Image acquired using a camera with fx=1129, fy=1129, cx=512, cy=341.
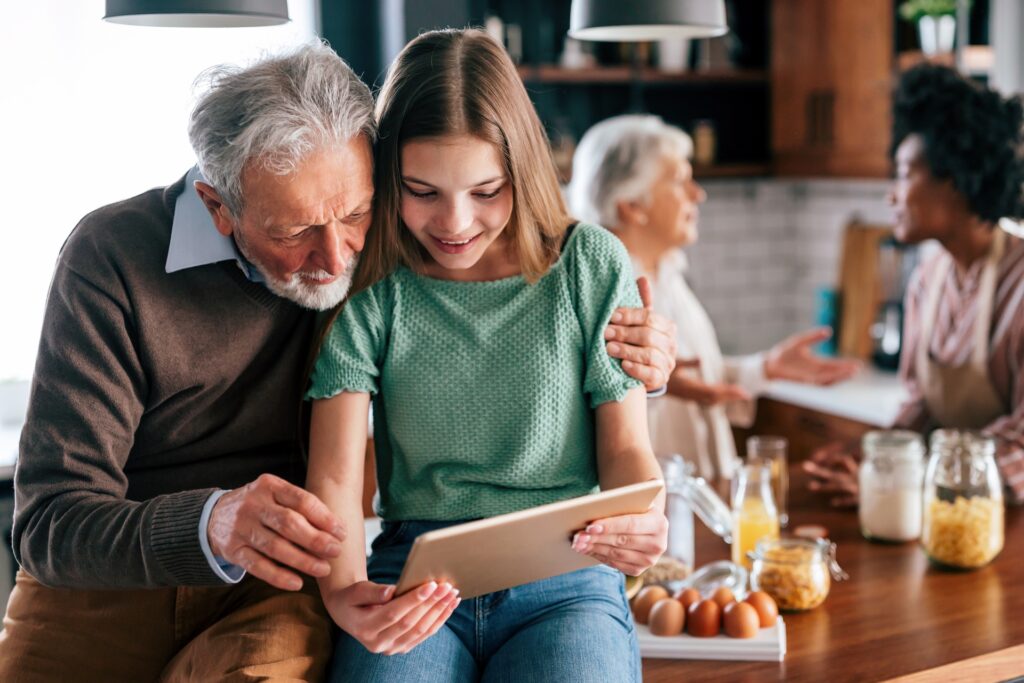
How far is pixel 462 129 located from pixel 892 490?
107cm

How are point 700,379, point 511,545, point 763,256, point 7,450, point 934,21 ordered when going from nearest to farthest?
point 511,545
point 700,379
point 7,450
point 934,21
point 763,256

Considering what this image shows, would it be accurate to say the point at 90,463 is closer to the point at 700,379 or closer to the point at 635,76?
the point at 700,379

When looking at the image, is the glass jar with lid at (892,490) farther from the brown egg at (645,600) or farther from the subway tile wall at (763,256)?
the subway tile wall at (763,256)

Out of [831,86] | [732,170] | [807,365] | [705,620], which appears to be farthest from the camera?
[732,170]

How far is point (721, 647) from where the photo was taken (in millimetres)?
1605

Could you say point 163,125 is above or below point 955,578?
above

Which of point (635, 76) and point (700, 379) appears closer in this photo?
point (700, 379)

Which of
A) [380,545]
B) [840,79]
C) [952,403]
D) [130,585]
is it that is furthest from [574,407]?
[840,79]

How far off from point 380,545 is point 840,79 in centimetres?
312

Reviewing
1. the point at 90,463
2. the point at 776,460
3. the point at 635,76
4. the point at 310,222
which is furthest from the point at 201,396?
the point at 635,76

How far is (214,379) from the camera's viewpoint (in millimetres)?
1716

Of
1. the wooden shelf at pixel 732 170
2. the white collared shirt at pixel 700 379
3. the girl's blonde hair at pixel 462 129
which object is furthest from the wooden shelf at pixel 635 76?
the girl's blonde hair at pixel 462 129

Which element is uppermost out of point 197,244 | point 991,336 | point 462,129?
point 462,129

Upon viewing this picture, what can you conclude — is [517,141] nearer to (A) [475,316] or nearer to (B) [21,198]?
(A) [475,316]
